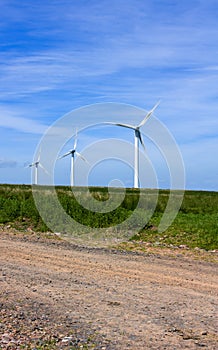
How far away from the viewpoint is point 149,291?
11.0 m

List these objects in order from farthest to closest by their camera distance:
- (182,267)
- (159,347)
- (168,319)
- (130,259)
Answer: (130,259) → (182,267) → (168,319) → (159,347)

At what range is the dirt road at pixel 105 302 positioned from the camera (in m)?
7.93

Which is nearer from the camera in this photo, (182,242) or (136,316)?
(136,316)

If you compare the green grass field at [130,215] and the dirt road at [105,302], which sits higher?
the green grass field at [130,215]

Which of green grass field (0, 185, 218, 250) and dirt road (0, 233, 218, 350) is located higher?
green grass field (0, 185, 218, 250)

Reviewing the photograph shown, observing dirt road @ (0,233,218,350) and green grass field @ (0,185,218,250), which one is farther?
green grass field @ (0,185,218,250)

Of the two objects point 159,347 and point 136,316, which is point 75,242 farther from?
point 159,347

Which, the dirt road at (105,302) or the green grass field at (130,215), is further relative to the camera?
the green grass field at (130,215)

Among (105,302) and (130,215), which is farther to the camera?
(130,215)

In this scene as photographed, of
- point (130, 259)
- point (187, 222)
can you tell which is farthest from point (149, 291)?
point (187, 222)

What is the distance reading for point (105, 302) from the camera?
998 cm

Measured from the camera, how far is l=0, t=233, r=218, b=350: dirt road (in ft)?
26.0

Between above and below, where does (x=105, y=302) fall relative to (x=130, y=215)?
below

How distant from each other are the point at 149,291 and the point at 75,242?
9239 mm
